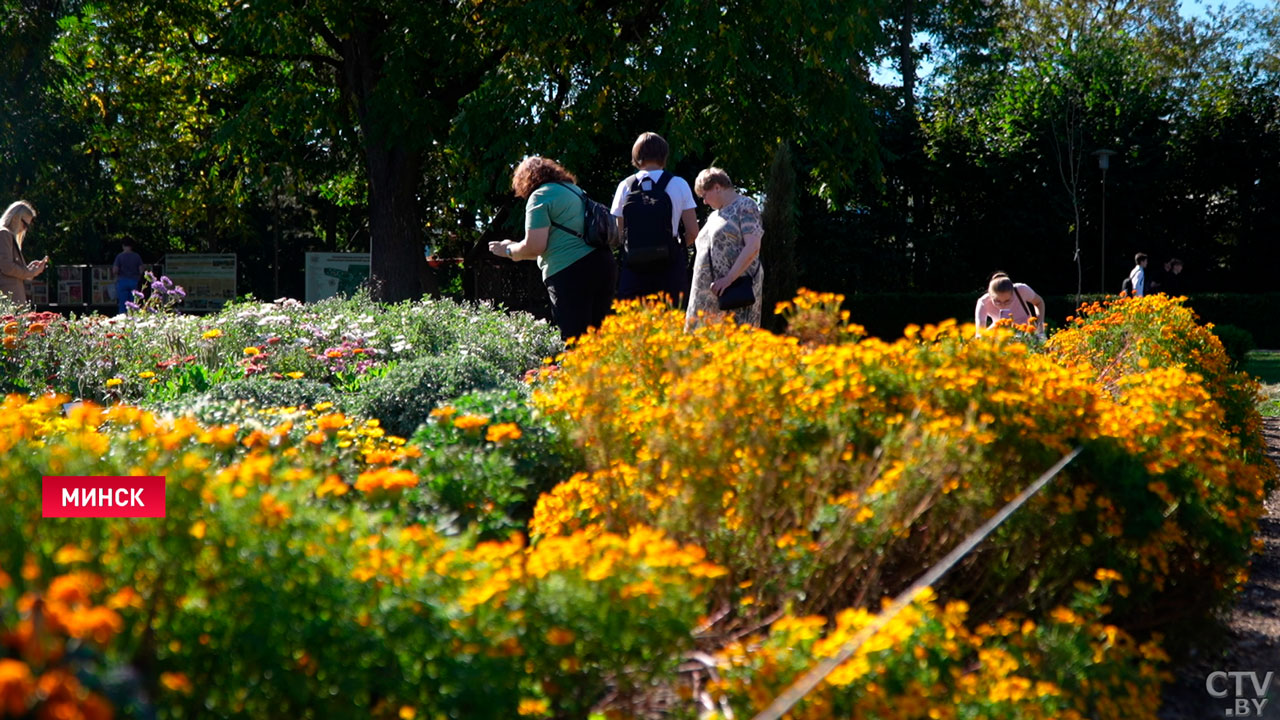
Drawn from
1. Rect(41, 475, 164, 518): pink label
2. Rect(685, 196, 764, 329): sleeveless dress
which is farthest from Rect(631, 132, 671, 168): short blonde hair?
Rect(41, 475, 164, 518): pink label

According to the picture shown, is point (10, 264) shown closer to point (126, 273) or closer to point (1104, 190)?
point (126, 273)

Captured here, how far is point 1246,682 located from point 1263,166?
24.1 m

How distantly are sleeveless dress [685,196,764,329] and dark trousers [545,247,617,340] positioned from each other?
1.87 ft

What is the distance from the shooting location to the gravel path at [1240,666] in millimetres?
3314

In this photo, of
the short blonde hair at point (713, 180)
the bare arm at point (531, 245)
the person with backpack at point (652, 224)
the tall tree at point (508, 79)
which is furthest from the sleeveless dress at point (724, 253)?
the tall tree at point (508, 79)

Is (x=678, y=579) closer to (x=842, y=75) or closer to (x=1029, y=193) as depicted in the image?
(x=842, y=75)

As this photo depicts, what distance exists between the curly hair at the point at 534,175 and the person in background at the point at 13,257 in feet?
15.9

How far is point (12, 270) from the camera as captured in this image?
9.27m

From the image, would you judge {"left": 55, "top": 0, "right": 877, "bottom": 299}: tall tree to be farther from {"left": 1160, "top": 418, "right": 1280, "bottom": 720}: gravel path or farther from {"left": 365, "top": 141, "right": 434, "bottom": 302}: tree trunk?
{"left": 1160, "top": 418, "right": 1280, "bottom": 720}: gravel path

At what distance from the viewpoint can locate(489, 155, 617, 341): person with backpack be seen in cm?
639

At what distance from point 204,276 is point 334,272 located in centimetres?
342

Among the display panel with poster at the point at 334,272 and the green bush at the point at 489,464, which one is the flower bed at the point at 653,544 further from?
the display panel with poster at the point at 334,272

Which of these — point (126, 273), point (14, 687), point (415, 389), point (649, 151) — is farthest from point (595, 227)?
point (126, 273)

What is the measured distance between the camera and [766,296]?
56.4ft
